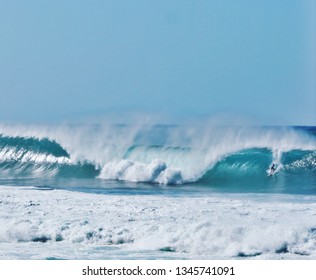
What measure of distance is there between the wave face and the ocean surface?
0.03 m

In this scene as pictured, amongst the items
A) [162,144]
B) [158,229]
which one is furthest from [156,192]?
[162,144]

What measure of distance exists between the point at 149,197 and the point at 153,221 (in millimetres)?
1493

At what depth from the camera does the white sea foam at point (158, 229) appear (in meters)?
6.59

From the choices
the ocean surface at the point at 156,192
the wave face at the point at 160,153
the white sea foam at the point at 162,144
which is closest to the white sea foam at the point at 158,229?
the ocean surface at the point at 156,192

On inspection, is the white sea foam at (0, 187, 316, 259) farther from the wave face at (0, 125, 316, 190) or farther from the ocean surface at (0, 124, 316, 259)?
the wave face at (0, 125, 316, 190)

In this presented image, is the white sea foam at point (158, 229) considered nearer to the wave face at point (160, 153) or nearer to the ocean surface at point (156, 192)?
the ocean surface at point (156, 192)

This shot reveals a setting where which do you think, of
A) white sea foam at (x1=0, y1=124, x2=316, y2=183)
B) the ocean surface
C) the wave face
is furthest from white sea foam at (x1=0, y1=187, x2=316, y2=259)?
white sea foam at (x1=0, y1=124, x2=316, y2=183)

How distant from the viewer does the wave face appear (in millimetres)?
10820

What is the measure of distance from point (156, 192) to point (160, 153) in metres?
2.68

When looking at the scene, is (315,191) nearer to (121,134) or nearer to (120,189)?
(120,189)

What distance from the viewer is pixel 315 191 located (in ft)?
31.2

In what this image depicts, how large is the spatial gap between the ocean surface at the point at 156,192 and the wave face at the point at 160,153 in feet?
0.09

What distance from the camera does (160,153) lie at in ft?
38.6

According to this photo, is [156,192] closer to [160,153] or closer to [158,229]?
[158,229]
